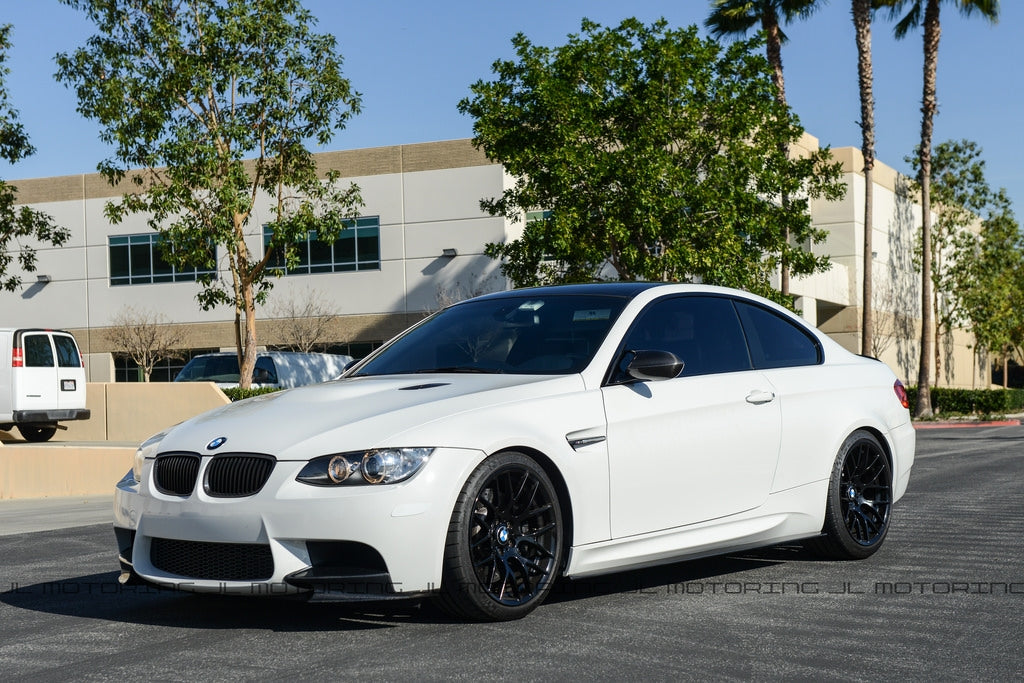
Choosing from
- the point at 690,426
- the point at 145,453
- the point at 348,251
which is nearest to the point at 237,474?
the point at 145,453

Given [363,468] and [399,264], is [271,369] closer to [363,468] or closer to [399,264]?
[399,264]

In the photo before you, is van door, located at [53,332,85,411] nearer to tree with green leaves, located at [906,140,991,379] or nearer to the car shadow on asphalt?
the car shadow on asphalt

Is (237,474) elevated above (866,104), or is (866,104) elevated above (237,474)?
(866,104)

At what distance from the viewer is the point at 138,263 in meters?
49.1

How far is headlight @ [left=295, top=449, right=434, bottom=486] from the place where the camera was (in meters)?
5.21

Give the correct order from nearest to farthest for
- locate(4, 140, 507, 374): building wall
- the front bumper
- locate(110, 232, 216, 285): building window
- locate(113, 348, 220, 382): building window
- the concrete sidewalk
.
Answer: the front bumper
the concrete sidewalk
locate(4, 140, 507, 374): building wall
locate(110, 232, 216, 285): building window
locate(113, 348, 220, 382): building window

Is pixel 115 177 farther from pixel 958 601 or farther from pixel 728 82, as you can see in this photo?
pixel 958 601

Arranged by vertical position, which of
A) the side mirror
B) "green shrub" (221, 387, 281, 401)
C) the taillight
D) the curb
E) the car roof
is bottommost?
the curb

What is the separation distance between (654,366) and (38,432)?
21709mm

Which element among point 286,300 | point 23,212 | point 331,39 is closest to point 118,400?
point 23,212

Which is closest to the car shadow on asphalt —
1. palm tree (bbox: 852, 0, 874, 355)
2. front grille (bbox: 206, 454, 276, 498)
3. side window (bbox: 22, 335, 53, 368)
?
front grille (bbox: 206, 454, 276, 498)

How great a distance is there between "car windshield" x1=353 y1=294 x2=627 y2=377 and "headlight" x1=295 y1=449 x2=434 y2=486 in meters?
1.11

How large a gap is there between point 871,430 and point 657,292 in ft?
5.81

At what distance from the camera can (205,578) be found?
543 cm
